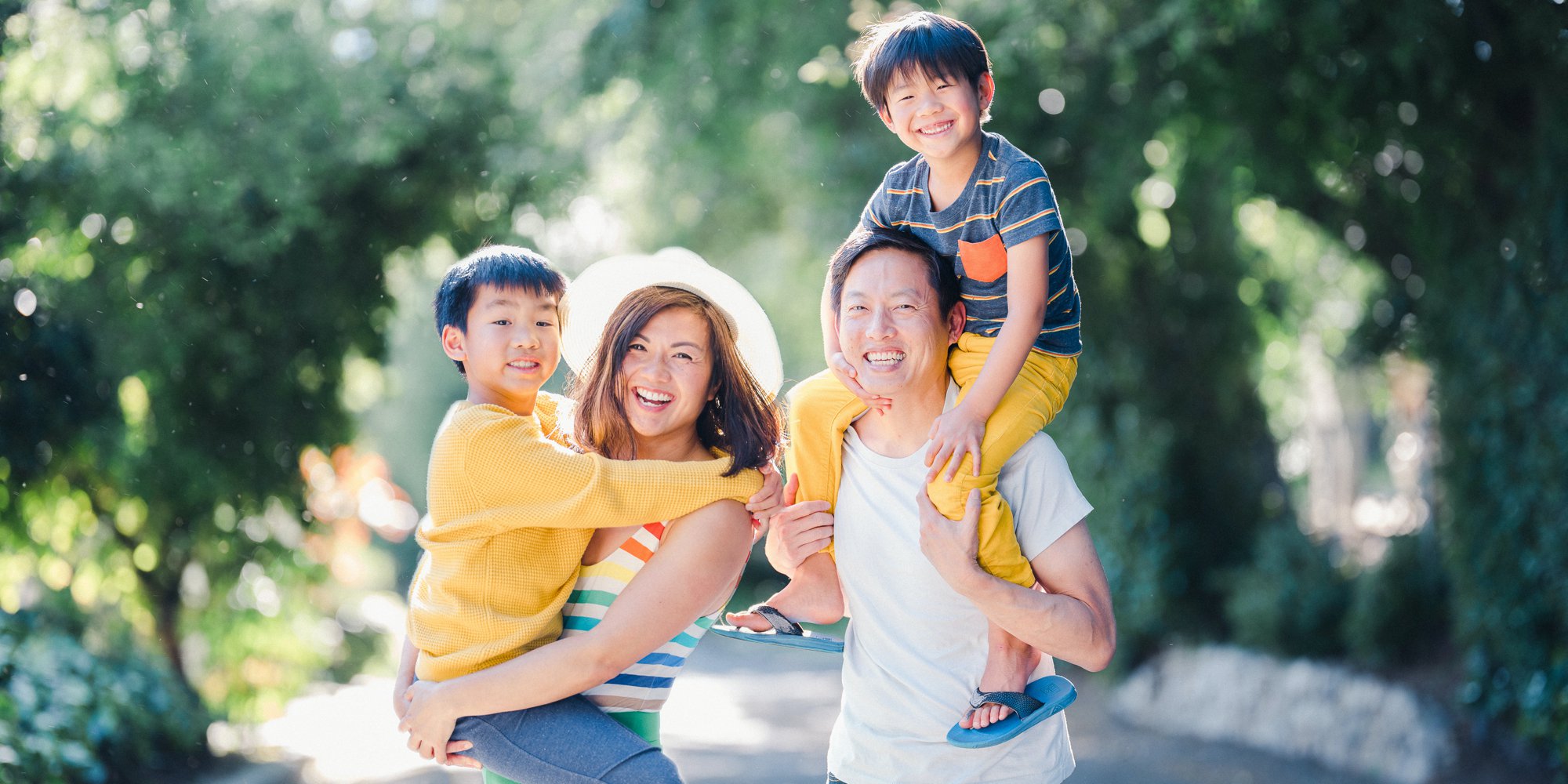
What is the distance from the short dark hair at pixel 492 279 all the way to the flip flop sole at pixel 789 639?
68 centimetres

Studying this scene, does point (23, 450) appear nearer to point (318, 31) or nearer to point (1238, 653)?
point (318, 31)

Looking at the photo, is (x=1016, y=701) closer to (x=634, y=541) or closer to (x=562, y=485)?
(x=634, y=541)

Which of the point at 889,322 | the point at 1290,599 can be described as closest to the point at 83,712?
the point at 889,322

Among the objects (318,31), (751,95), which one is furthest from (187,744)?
(751,95)

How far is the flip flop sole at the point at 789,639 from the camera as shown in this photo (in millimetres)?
2305

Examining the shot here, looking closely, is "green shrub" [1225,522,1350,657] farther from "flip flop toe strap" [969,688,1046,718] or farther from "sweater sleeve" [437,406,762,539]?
"sweater sleeve" [437,406,762,539]

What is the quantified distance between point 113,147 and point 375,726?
4750 millimetres

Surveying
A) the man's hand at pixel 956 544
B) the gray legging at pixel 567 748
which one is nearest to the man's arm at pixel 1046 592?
the man's hand at pixel 956 544

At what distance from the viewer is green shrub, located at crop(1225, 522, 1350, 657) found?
866 cm

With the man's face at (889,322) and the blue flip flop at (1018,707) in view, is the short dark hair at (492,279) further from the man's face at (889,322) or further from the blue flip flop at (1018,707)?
the blue flip flop at (1018,707)

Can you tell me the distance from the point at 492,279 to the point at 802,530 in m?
0.76

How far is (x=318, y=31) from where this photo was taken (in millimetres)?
7457

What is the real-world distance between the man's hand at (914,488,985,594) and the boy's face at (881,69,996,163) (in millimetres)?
726

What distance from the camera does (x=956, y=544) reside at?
2.20m
